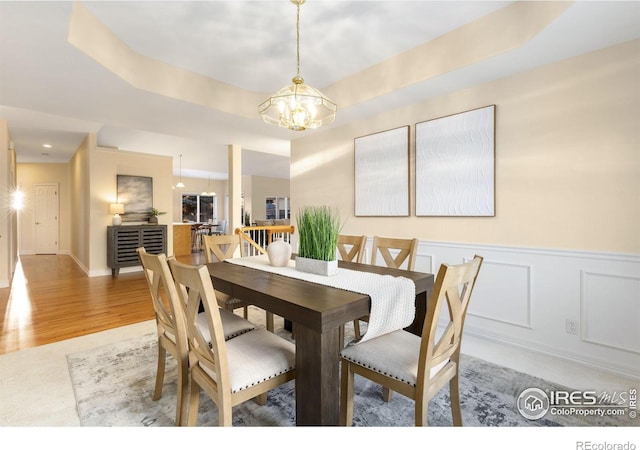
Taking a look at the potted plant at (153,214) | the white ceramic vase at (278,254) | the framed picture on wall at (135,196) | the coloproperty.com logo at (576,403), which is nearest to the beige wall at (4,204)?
the framed picture on wall at (135,196)

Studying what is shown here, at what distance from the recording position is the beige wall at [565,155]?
221 cm

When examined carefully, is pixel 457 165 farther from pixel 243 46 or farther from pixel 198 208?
pixel 198 208

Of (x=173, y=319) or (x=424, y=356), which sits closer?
(x=424, y=356)

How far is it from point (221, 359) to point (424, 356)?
0.83 meters

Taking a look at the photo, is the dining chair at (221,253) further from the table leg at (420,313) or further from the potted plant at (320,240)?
the table leg at (420,313)

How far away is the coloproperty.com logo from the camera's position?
178 centimetres

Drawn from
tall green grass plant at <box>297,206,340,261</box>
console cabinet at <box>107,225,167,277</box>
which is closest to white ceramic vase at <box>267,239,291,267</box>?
tall green grass plant at <box>297,206,340,261</box>

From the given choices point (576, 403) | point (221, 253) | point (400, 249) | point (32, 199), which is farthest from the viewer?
point (32, 199)

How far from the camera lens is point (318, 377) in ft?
4.26

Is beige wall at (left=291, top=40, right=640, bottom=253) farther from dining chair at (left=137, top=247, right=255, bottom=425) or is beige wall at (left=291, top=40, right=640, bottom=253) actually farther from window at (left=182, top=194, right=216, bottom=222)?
window at (left=182, top=194, right=216, bottom=222)

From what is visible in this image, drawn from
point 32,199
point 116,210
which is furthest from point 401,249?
point 32,199

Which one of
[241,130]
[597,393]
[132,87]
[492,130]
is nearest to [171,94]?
[132,87]

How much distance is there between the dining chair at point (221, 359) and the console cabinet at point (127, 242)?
17.4ft

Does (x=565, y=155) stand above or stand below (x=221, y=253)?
above
